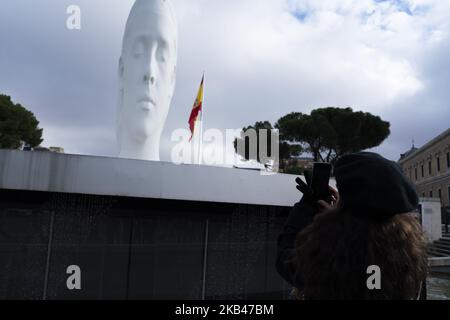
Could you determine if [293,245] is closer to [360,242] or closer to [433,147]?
[360,242]

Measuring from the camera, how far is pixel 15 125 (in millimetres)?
28203

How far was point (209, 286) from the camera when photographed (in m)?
6.03

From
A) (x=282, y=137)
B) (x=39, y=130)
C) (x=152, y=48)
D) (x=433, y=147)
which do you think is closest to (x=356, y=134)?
→ (x=282, y=137)

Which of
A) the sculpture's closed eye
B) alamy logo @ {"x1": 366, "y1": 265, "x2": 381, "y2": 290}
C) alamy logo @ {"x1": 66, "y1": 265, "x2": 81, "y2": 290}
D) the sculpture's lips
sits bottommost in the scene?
alamy logo @ {"x1": 66, "y1": 265, "x2": 81, "y2": 290}

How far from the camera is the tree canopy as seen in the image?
28.1m

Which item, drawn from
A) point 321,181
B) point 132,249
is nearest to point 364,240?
point 321,181

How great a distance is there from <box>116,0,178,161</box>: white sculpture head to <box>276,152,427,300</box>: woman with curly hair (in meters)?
6.96

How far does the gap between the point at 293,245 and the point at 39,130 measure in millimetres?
34459

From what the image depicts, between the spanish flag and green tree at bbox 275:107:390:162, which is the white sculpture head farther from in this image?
green tree at bbox 275:107:390:162

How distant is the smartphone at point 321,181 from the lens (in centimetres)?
113

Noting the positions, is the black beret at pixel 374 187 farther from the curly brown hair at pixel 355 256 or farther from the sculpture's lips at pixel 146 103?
the sculpture's lips at pixel 146 103

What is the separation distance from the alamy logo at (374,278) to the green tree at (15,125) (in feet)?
98.6

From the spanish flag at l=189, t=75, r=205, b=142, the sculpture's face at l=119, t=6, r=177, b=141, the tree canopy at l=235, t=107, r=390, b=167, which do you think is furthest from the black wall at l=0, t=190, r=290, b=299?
the tree canopy at l=235, t=107, r=390, b=167

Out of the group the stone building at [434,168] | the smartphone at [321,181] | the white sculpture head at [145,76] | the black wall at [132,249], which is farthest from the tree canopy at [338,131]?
the smartphone at [321,181]
